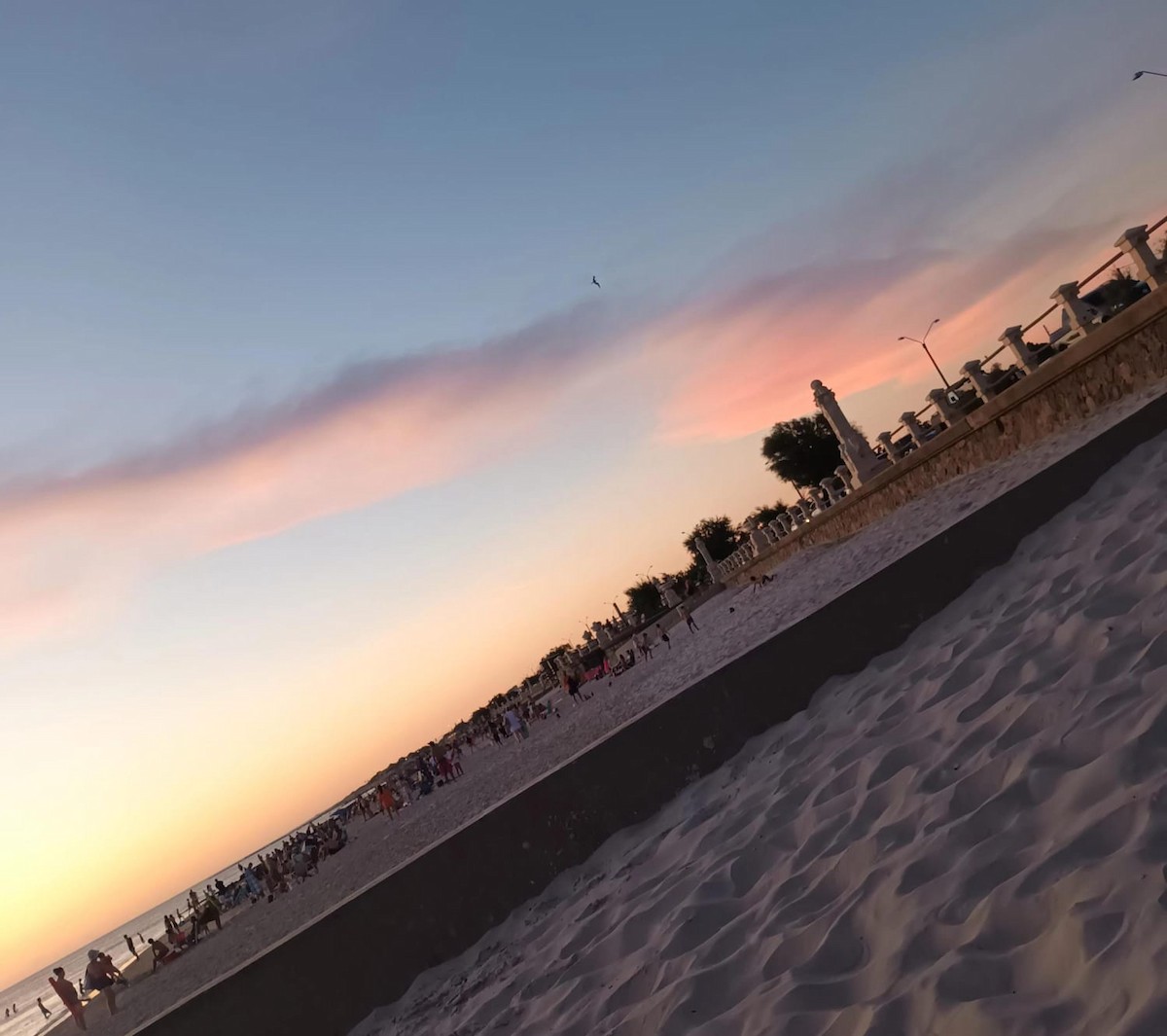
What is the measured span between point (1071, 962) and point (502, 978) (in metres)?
2.92

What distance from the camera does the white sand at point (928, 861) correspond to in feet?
8.31

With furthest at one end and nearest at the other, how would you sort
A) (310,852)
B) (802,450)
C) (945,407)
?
(802,450) < (310,852) < (945,407)

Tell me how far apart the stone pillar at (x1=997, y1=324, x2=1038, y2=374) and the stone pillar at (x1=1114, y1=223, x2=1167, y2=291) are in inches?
123

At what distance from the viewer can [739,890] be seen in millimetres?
3906

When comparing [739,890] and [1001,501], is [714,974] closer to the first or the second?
[739,890]

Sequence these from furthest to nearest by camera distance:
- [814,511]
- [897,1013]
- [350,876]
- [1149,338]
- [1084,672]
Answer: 1. [814,511]
2. [350,876]
3. [1149,338]
4. [1084,672]
5. [897,1013]

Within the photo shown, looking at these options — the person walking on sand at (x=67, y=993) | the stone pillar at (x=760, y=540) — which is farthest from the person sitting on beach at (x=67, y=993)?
the stone pillar at (x=760, y=540)

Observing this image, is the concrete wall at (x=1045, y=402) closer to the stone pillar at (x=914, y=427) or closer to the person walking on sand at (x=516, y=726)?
the stone pillar at (x=914, y=427)

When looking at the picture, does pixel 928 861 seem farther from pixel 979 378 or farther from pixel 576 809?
pixel 979 378

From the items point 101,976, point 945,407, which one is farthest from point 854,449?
point 101,976

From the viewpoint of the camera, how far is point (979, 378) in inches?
657

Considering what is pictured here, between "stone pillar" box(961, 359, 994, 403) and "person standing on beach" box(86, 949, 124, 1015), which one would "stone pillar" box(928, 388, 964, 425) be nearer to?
"stone pillar" box(961, 359, 994, 403)

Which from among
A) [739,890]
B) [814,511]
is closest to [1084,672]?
[739,890]

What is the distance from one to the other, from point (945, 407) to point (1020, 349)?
319cm
